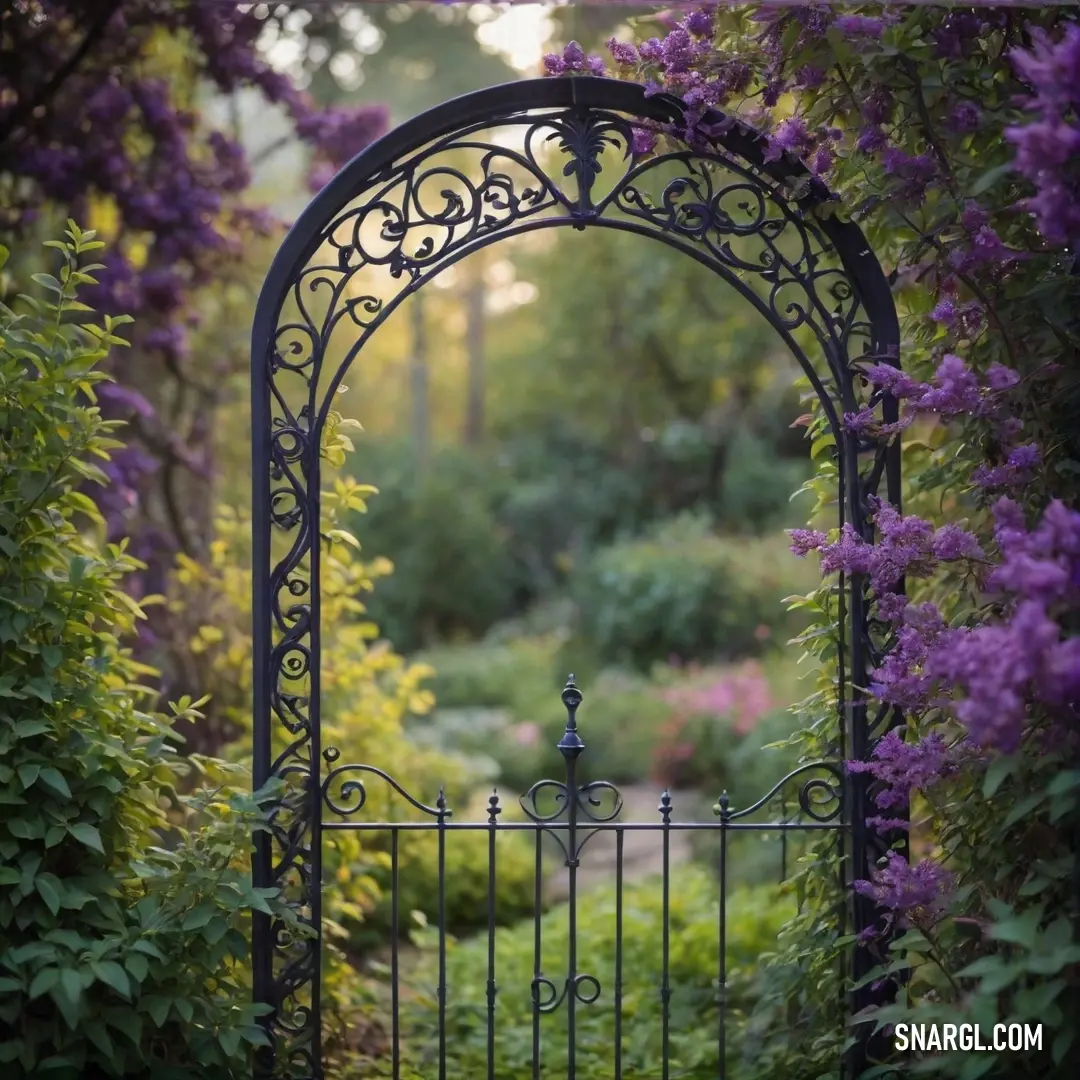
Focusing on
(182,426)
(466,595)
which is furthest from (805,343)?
(466,595)

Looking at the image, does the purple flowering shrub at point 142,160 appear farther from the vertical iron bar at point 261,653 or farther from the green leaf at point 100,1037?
the green leaf at point 100,1037

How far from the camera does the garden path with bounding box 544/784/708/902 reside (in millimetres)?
5527

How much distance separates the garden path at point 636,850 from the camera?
218 inches

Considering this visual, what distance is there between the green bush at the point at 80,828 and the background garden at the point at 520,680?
0.03ft

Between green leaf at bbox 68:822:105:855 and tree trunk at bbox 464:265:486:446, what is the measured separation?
1448 centimetres

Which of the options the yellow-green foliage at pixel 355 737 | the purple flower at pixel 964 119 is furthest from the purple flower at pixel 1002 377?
the yellow-green foliage at pixel 355 737

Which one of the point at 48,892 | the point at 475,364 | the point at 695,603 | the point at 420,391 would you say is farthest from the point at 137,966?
the point at 475,364

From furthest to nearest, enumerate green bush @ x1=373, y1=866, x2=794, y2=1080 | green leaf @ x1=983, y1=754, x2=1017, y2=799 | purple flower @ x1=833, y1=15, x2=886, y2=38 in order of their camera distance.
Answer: green bush @ x1=373, y1=866, x2=794, y2=1080 → purple flower @ x1=833, y1=15, x2=886, y2=38 → green leaf @ x1=983, y1=754, x2=1017, y2=799

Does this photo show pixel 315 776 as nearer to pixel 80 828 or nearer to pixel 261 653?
pixel 261 653

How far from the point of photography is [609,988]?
412 cm

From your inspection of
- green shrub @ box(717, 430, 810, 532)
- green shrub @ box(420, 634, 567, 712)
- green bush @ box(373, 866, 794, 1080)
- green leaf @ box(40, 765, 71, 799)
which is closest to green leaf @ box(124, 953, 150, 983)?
green leaf @ box(40, 765, 71, 799)

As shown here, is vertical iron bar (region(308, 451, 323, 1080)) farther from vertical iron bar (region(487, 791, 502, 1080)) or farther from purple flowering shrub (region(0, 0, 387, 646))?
purple flowering shrub (region(0, 0, 387, 646))

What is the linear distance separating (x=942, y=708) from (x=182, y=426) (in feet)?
14.5

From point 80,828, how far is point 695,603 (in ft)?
21.4
